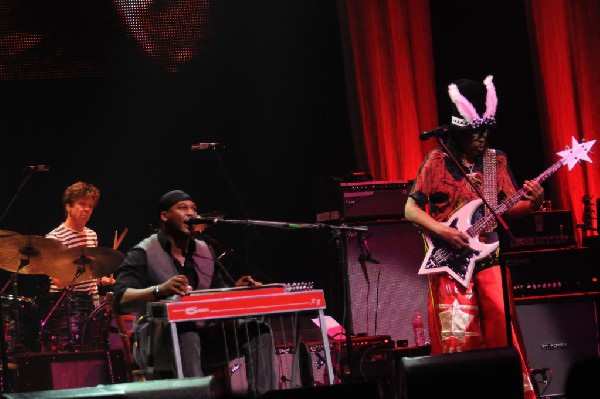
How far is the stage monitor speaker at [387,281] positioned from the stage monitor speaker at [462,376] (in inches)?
134

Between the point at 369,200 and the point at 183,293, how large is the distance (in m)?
2.73

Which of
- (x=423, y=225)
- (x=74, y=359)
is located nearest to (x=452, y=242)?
(x=423, y=225)

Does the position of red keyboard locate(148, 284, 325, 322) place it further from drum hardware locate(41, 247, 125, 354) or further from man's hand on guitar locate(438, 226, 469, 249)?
drum hardware locate(41, 247, 125, 354)

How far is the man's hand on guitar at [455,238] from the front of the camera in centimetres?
599

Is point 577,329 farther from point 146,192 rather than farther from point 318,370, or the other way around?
point 146,192

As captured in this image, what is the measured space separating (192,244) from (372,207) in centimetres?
209

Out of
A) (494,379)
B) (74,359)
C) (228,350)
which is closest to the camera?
(494,379)

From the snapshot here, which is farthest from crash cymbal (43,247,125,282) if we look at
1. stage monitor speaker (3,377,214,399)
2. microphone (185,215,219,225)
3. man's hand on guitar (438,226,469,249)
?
stage monitor speaker (3,377,214,399)

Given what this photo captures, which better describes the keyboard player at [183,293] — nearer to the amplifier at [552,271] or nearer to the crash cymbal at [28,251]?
the crash cymbal at [28,251]

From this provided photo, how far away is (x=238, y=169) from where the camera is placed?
9.41 metres

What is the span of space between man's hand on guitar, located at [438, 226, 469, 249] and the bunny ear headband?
695 mm

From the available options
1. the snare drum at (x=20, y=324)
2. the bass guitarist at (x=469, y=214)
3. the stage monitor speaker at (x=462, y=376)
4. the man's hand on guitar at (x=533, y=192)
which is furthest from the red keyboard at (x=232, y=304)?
the snare drum at (x=20, y=324)

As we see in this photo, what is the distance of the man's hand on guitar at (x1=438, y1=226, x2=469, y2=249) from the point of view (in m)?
5.99

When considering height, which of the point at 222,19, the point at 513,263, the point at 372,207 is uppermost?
the point at 222,19
